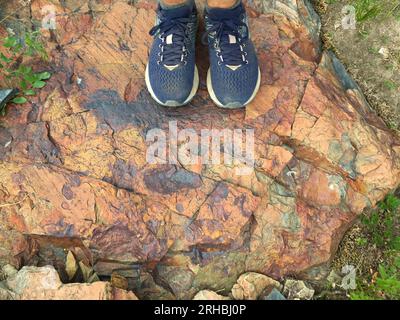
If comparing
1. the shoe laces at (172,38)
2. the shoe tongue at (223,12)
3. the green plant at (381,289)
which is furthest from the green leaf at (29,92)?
the green plant at (381,289)

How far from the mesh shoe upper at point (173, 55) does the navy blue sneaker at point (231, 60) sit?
0.14 meters

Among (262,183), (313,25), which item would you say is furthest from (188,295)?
(313,25)

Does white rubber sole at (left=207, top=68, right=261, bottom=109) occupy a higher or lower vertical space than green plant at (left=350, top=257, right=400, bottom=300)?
higher

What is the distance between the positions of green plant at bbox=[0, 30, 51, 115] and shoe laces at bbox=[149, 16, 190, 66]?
0.77 meters

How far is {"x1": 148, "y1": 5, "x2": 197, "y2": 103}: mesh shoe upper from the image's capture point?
9.41 feet

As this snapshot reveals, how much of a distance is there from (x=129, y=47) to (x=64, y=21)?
0.51m

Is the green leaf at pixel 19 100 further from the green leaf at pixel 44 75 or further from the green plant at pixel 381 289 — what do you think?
the green plant at pixel 381 289

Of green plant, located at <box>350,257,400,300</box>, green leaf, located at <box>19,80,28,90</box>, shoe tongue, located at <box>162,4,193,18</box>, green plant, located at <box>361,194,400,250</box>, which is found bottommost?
green plant, located at <box>350,257,400,300</box>

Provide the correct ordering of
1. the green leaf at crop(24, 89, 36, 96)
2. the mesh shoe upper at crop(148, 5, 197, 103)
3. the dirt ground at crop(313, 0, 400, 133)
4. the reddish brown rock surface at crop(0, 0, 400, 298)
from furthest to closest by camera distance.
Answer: the dirt ground at crop(313, 0, 400, 133) → the green leaf at crop(24, 89, 36, 96) → the mesh shoe upper at crop(148, 5, 197, 103) → the reddish brown rock surface at crop(0, 0, 400, 298)

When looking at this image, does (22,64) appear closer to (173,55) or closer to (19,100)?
(19,100)

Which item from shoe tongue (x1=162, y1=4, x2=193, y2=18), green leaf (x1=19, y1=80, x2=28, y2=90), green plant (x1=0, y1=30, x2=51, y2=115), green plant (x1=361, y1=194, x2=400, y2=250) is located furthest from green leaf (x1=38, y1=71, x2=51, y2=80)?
green plant (x1=361, y1=194, x2=400, y2=250)

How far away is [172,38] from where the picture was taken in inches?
116

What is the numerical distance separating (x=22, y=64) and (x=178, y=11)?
1.11 meters

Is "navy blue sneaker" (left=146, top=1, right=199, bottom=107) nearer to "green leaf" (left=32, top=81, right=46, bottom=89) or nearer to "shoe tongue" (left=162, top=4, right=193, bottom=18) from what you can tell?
"shoe tongue" (left=162, top=4, right=193, bottom=18)
